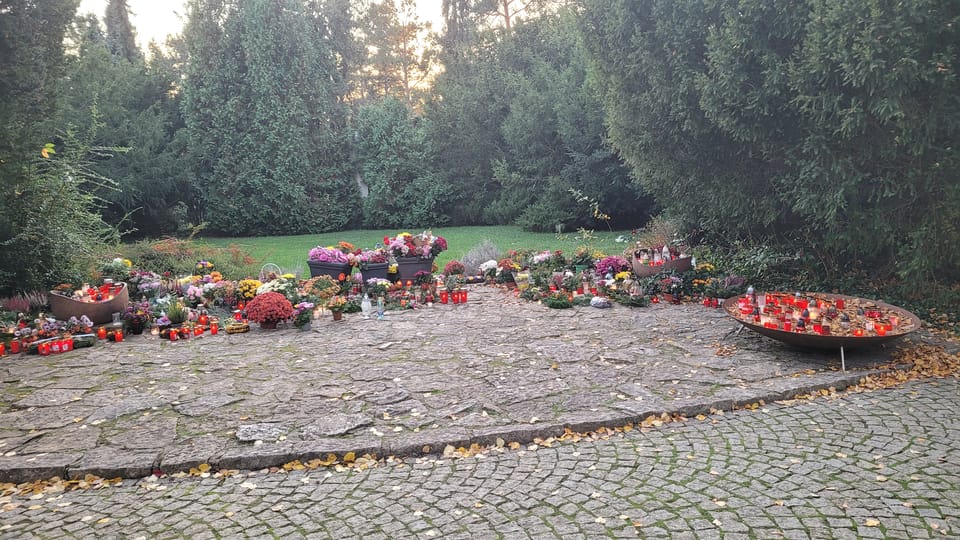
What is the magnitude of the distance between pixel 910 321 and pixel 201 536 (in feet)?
19.1

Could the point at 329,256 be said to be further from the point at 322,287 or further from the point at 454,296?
the point at 454,296

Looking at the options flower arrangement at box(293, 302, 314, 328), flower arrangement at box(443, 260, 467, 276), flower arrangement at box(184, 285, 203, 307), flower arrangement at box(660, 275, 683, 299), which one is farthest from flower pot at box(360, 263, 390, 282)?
flower arrangement at box(660, 275, 683, 299)

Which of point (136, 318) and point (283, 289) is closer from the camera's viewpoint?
point (136, 318)

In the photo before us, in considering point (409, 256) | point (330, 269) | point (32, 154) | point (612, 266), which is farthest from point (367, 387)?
point (32, 154)

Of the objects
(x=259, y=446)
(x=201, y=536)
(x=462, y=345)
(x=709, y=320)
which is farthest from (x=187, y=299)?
(x=709, y=320)

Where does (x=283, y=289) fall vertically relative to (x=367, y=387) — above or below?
above

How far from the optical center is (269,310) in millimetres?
7102

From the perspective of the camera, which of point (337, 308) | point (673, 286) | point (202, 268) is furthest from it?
point (202, 268)

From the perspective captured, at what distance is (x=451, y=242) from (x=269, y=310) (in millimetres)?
8755

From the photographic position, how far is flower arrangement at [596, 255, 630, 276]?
9219 mm

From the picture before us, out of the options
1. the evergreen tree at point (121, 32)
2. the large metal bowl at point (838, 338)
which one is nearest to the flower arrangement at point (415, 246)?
the large metal bowl at point (838, 338)

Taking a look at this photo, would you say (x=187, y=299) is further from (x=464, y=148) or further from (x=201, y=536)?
(x=464, y=148)

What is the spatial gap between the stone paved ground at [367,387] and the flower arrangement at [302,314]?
0.42 feet

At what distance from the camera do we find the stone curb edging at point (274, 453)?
3795 millimetres
